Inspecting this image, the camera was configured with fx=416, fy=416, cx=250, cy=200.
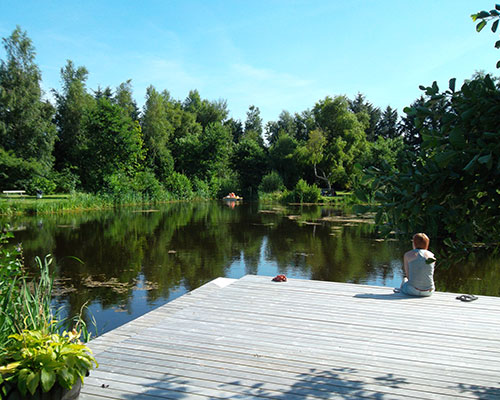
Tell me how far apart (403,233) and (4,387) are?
1833 mm

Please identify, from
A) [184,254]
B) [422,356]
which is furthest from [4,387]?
[184,254]

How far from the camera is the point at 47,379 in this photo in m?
1.88

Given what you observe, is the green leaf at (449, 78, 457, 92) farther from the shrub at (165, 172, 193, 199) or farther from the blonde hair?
the shrub at (165, 172, 193, 199)

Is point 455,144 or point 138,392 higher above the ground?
point 455,144

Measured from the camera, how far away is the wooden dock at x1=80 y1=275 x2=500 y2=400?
244cm

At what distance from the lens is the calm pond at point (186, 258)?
6953 mm

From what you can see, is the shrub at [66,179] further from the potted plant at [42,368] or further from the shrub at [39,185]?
the potted plant at [42,368]

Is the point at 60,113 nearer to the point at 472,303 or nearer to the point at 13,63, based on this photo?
the point at 13,63

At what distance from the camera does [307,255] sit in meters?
10.3

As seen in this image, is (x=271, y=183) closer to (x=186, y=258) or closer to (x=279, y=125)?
(x=279, y=125)

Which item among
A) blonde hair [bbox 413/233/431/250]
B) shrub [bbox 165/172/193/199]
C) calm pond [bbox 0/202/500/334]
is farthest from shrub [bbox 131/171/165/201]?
blonde hair [bbox 413/233/431/250]

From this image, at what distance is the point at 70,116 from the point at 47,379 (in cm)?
3282

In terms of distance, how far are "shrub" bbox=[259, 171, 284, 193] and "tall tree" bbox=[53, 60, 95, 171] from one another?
13.7 meters

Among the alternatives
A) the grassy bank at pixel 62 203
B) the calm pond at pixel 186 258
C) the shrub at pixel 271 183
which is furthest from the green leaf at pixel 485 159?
the shrub at pixel 271 183
